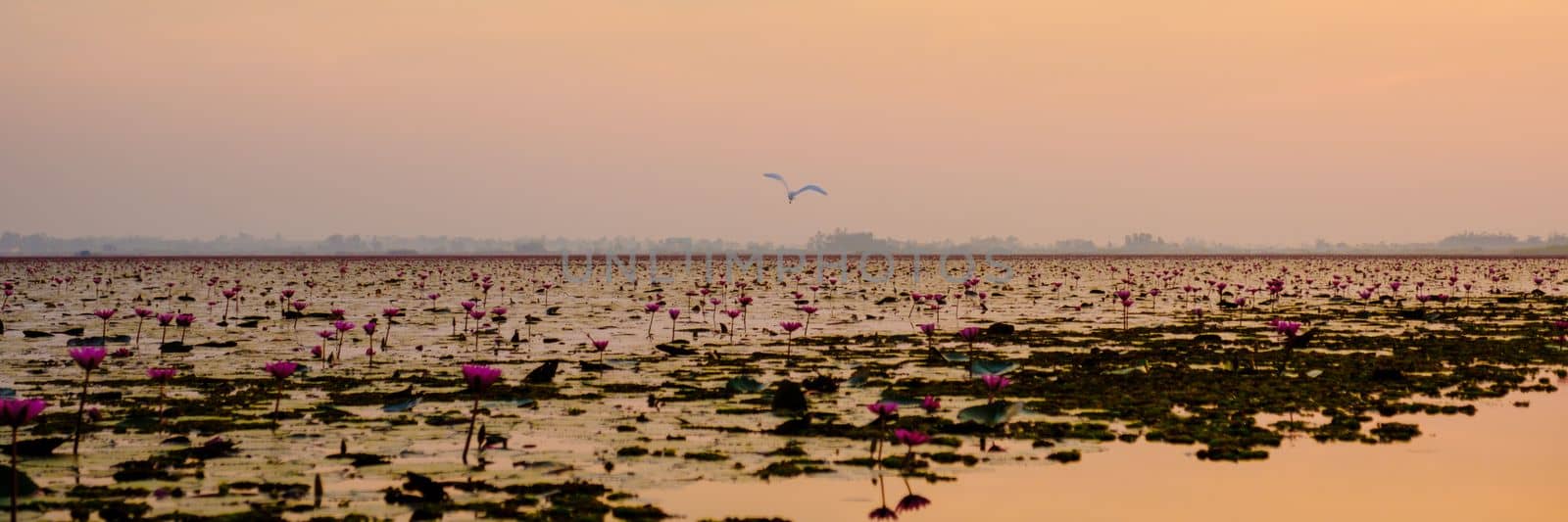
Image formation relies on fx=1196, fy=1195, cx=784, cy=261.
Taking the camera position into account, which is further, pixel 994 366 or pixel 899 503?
pixel 994 366

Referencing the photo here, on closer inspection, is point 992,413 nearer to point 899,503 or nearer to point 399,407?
point 899,503

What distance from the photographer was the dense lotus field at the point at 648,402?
8133 mm

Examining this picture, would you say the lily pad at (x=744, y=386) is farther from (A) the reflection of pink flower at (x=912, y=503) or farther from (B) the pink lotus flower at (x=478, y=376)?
(A) the reflection of pink flower at (x=912, y=503)

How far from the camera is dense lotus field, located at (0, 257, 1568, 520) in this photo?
26.7ft

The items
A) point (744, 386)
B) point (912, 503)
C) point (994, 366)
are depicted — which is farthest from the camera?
point (994, 366)

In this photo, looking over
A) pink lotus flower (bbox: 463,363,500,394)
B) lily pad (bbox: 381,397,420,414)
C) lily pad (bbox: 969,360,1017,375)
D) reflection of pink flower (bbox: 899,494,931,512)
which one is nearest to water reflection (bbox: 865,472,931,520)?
reflection of pink flower (bbox: 899,494,931,512)

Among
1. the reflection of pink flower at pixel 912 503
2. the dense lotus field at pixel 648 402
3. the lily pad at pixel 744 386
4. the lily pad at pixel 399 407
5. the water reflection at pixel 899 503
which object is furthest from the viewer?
A: the lily pad at pixel 744 386

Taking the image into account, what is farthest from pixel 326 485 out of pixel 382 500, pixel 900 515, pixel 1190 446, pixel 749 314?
pixel 749 314

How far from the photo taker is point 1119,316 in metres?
26.2

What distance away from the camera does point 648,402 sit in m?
12.2

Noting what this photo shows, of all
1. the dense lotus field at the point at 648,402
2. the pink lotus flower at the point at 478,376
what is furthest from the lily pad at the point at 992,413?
the pink lotus flower at the point at 478,376

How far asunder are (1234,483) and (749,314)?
19763mm

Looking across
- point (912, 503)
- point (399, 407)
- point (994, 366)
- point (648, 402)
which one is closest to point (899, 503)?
point (912, 503)

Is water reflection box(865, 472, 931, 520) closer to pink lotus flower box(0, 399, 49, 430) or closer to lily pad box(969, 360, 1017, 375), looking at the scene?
pink lotus flower box(0, 399, 49, 430)
